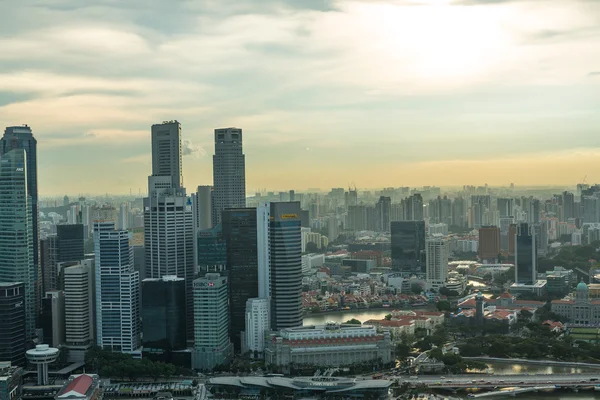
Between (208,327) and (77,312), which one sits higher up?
(77,312)

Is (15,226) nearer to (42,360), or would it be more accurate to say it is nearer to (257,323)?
(42,360)

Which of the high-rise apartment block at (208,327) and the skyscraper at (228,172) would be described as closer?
the high-rise apartment block at (208,327)

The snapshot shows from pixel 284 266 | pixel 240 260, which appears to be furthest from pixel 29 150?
pixel 284 266

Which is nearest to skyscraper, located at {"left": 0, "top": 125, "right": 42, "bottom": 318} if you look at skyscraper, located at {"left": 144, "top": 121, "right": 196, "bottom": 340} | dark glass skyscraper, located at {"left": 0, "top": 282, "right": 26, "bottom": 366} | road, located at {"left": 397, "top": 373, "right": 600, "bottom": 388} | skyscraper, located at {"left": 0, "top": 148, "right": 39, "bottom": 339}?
skyscraper, located at {"left": 0, "top": 148, "right": 39, "bottom": 339}

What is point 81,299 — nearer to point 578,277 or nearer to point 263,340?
point 263,340

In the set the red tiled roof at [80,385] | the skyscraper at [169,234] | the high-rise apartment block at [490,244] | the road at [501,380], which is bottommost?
the road at [501,380]

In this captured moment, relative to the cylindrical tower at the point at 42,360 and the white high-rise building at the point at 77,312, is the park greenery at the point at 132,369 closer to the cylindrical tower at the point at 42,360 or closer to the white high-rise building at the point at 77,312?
the cylindrical tower at the point at 42,360

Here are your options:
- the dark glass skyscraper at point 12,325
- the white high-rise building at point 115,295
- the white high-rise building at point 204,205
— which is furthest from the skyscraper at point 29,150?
the white high-rise building at point 204,205
